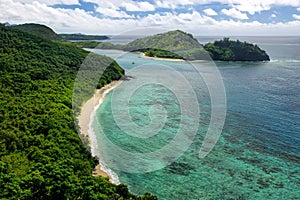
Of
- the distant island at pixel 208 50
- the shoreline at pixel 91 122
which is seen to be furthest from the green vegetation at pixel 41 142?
the distant island at pixel 208 50

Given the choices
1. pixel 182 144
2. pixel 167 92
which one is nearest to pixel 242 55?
pixel 167 92

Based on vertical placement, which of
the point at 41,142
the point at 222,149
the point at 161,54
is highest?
the point at 161,54

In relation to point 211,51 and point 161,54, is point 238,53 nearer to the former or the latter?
point 211,51

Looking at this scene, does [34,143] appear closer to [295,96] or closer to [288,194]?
[288,194]

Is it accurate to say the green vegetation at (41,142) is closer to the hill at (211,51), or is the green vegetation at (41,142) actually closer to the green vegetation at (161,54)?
the green vegetation at (161,54)

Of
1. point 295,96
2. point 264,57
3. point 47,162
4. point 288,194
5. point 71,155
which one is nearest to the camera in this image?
point 47,162

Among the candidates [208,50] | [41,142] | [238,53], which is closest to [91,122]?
[41,142]
